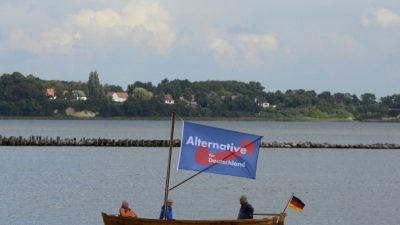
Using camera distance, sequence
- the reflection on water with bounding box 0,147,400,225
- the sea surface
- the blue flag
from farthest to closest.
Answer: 1. the reflection on water with bounding box 0,147,400,225
2. the sea surface
3. the blue flag

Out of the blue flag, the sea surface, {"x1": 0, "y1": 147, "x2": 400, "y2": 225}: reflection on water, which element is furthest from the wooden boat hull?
{"x1": 0, "y1": 147, "x2": 400, "y2": 225}: reflection on water

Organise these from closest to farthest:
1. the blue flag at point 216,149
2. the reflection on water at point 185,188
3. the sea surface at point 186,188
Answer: the blue flag at point 216,149 → the sea surface at point 186,188 → the reflection on water at point 185,188

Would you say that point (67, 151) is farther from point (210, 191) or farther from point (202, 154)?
point (202, 154)

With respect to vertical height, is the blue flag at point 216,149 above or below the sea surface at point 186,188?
above

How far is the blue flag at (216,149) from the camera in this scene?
3619cm

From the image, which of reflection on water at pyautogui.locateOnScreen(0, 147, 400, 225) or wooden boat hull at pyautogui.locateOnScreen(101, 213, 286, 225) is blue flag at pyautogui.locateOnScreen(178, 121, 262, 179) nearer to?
wooden boat hull at pyautogui.locateOnScreen(101, 213, 286, 225)

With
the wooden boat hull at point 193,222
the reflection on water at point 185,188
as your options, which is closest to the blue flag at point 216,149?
the wooden boat hull at point 193,222

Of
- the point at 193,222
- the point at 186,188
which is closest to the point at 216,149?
the point at 193,222

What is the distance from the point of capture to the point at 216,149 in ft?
119

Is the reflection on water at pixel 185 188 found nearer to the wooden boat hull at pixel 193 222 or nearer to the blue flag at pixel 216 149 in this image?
Result: the wooden boat hull at pixel 193 222

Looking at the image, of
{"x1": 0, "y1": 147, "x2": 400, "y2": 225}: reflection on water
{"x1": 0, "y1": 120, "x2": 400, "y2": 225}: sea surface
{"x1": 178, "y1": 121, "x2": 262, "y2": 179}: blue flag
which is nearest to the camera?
{"x1": 178, "y1": 121, "x2": 262, "y2": 179}: blue flag

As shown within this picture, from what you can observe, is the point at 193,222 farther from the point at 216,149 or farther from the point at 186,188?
the point at 186,188

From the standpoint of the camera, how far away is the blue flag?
36188 millimetres

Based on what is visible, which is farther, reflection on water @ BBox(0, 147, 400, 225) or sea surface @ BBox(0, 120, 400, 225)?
reflection on water @ BBox(0, 147, 400, 225)
